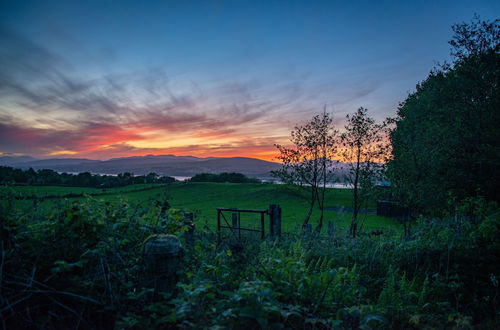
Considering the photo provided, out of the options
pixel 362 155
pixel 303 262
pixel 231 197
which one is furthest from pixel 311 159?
pixel 231 197

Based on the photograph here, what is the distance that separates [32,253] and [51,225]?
14.2 inches

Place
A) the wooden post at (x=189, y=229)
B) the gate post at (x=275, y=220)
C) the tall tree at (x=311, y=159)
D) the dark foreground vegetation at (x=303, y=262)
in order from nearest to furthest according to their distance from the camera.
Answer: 1. the dark foreground vegetation at (x=303, y=262)
2. the wooden post at (x=189, y=229)
3. the gate post at (x=275, y=220)
4. the tall tree at (x=311, y=159)

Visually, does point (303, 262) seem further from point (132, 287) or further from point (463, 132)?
point (463, 132)

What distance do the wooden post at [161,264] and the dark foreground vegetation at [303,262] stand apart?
0.05m

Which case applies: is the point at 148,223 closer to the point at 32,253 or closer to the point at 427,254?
the point at 32,253

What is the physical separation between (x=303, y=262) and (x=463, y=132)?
1088cm

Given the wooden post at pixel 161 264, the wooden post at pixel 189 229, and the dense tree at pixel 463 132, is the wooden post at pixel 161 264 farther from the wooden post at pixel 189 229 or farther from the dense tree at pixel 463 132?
the dense tree at pixel 463 132

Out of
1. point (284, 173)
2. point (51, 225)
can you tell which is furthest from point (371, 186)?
point (51, 225)

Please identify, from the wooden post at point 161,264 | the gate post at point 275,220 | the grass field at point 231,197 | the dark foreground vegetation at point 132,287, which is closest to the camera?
the dark foreground vegetation at point 132,287

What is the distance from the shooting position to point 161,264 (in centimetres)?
314

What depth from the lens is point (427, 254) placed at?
7.93 metres

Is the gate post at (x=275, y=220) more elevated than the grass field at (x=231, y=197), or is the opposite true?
the gate post at (x=275, y=220)

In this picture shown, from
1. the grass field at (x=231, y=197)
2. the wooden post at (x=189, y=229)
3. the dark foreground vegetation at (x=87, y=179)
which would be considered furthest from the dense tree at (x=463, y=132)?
the dark foreground vegetation at (x=87, y=179)

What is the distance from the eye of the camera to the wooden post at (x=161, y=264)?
10.3 ft
